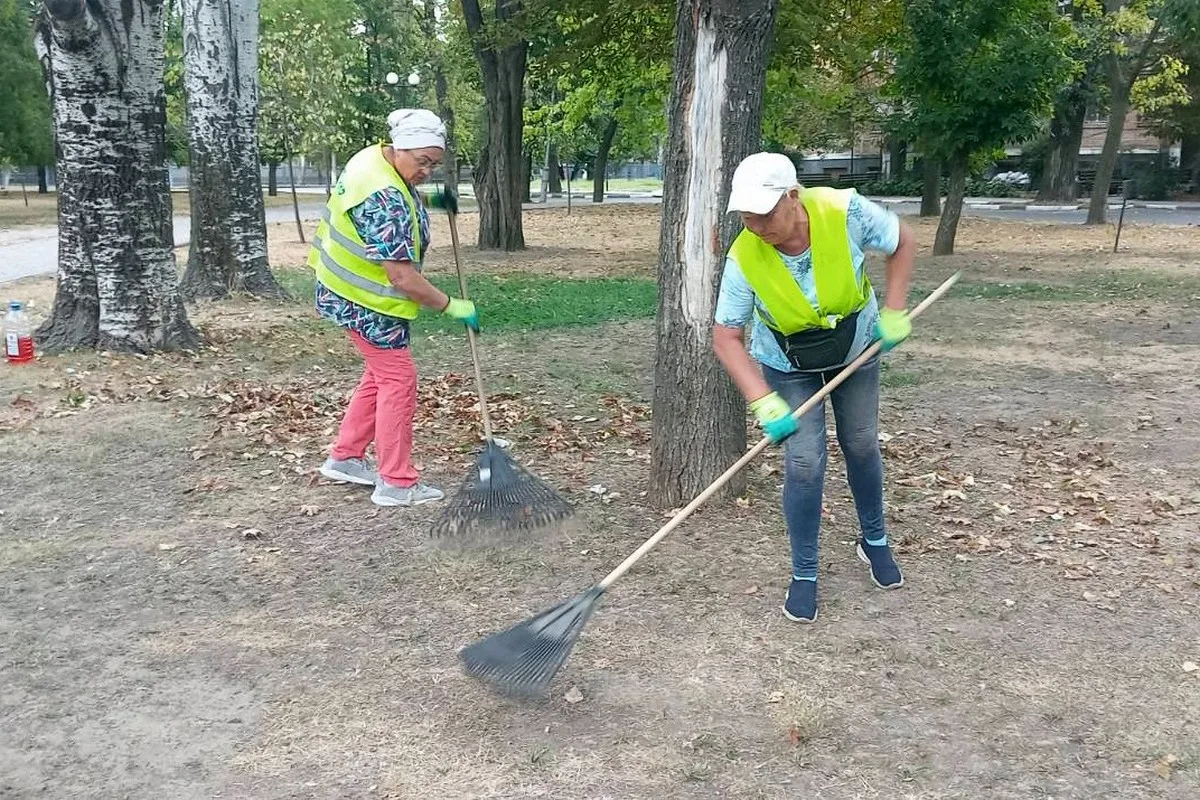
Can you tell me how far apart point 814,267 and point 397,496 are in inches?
97.4

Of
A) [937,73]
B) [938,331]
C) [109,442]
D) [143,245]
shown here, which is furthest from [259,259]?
[937,73]

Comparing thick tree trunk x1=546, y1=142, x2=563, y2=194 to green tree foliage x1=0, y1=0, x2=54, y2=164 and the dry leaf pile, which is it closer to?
green tree foliage x1=0, y1=0, x2=54, y2=164

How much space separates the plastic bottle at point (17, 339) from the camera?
323 inches

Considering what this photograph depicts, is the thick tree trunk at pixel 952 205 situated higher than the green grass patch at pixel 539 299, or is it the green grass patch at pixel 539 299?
the thick tree trunk at pixel 952 205

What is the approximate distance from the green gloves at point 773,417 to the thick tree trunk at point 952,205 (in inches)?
589

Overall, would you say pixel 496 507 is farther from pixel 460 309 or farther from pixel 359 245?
pixel 359 245

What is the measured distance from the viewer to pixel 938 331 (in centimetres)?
1045

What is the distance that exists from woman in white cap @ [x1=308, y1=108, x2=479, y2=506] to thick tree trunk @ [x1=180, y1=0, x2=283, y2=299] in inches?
274

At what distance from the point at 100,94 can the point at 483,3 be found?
17.3 meters

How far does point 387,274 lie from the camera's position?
4891 millimetres

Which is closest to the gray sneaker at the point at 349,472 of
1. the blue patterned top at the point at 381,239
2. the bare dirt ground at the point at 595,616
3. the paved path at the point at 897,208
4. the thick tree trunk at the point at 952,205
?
the bare dirt ground at the point at 595,616

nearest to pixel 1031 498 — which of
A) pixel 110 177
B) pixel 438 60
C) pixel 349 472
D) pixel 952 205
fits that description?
pixel 349 472

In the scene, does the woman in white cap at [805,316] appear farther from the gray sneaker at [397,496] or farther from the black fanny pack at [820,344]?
the gray sneaker at [397,496]

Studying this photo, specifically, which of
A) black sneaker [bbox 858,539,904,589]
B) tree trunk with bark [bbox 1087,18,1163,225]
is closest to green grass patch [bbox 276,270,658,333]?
black sneaker [bbox 858,539,904,589]
